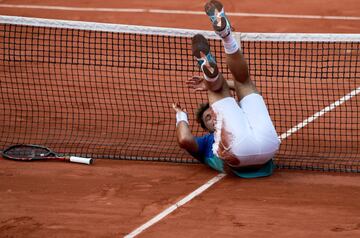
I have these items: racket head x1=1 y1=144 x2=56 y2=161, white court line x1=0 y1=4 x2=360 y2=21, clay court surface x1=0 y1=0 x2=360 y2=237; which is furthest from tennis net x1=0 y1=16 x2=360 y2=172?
white court line x1=0 y1=4 x2=360 y2=21

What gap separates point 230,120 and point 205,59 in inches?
28.8

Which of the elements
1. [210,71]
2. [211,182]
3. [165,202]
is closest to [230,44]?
[210,71]

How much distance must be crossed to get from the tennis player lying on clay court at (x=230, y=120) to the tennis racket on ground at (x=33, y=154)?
1351 mm

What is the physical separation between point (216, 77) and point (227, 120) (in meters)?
0.49

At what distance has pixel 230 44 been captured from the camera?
9.65 meters

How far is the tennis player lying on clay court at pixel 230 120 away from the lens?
370 inches

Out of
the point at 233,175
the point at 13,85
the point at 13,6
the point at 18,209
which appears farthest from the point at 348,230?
the point at 13,6

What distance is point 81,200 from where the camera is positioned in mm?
9305

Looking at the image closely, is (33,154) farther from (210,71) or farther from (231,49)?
(231,49)

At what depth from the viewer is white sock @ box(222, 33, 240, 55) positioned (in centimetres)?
960

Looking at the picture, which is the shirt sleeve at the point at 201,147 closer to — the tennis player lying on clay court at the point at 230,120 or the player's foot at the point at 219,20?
the tennis player lying on clay court at the point at 230,120

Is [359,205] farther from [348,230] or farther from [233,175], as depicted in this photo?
[233,175]

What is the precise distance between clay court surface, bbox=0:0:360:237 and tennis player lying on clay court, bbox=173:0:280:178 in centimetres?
26

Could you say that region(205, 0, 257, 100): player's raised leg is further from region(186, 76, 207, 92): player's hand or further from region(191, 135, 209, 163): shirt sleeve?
region(191, 135, 209, 163): shirt sleeve
